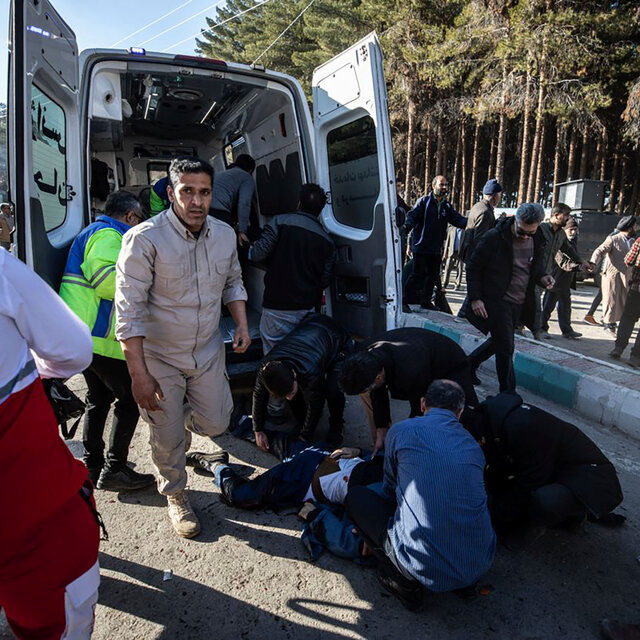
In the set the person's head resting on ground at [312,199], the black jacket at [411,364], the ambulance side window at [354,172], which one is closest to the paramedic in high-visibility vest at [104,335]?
the person's head resting on ground at [312,199]

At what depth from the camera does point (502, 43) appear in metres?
13.5

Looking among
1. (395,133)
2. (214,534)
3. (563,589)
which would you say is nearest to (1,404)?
(214,534)

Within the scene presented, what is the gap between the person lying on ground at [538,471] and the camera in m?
2.17

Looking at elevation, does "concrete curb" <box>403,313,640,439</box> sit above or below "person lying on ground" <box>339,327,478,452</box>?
Result: below

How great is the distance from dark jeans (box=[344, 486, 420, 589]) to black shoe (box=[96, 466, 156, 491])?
1286 millimetres

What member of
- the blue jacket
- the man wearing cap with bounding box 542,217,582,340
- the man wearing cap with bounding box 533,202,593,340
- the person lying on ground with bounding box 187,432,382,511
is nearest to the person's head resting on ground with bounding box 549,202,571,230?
the man wearing cap with bounding box 533,202,593,340

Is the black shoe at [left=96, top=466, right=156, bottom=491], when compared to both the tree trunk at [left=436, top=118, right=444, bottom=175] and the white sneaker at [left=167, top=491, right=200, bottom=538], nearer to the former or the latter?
the white sneaker at [left=167, top=491, right=200, bottom=538]

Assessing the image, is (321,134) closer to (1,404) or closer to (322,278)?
(322,278)

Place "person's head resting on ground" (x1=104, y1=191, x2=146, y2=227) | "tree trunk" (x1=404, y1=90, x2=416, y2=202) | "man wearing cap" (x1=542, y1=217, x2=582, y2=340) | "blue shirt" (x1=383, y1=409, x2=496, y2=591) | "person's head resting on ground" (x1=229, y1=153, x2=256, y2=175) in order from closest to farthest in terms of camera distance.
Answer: "blue shirt" (x1=383, y1=409, x2=496, y2=591) < "person's head resting on ground" (x1=104, y1=191, x2=146, y2=227) < "person's head resting on ground" (x1=229, y1=153, x2=256, y2=175) < "man wearing cap" (x1=542, y1=217, x2=582, y2=340) < "tree trunk" (x1=404, y1=90, x2=416, y2=202)

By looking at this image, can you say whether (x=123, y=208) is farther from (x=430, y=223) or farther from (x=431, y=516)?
(x=430, y=223)

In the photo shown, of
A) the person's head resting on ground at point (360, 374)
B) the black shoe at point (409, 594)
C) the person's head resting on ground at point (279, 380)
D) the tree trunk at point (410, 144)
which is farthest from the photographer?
the tree trunk at point (410, 144)

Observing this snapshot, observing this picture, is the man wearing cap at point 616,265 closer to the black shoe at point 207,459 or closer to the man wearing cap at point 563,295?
the man wearing cap at point 563,295

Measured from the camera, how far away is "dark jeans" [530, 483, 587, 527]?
7.06 feet

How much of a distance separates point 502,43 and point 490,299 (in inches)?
505
